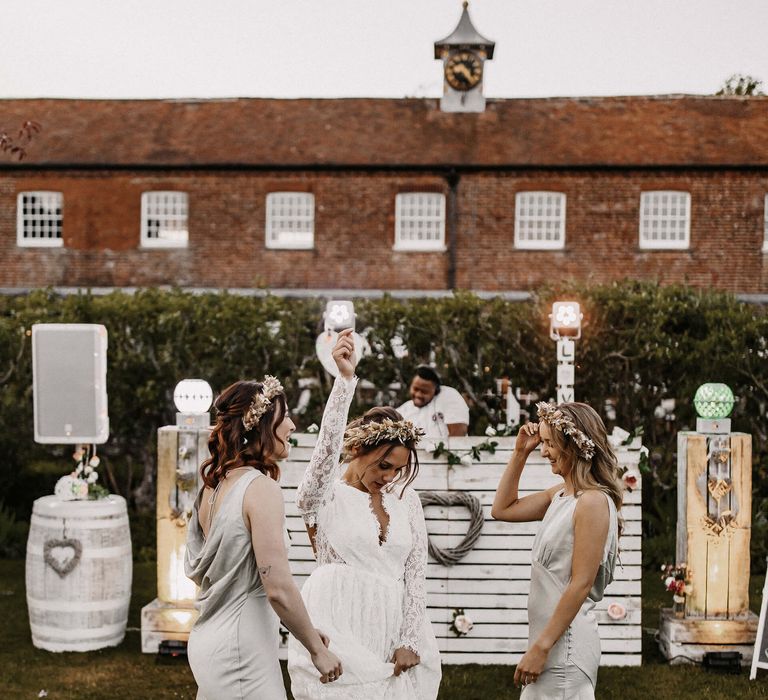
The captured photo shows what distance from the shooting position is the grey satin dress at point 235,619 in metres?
2.90

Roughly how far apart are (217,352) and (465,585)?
422 centimetres

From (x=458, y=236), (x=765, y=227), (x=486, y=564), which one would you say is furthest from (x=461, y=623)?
(x=765, y=227)

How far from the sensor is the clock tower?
2527 centimetres

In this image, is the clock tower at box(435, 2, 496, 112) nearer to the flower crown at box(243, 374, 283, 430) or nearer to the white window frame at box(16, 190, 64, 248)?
the white window frame at box(16, 190, 64, 248)

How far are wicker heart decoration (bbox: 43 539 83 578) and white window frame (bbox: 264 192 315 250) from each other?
61.1 ft

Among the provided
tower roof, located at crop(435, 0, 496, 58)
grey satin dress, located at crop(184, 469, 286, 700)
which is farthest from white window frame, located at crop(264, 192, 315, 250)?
grey satin dress, located at crop(184, 469, 286, 700)

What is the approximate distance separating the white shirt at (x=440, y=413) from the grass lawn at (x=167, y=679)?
1964 mm

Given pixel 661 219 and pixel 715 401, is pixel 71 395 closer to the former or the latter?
pixel 715 401

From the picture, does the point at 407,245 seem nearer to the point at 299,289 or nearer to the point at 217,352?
the point at 299,289

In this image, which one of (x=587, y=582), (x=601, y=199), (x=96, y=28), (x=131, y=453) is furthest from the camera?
(x=601, y=199)

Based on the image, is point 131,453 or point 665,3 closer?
point 131,453

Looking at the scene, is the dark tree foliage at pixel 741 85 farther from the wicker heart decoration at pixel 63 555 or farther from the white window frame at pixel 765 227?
the wicker heart decoration at pixel 63 555

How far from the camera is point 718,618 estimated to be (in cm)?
621

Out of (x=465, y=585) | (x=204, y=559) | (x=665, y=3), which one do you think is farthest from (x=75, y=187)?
(x=204, y=559)
